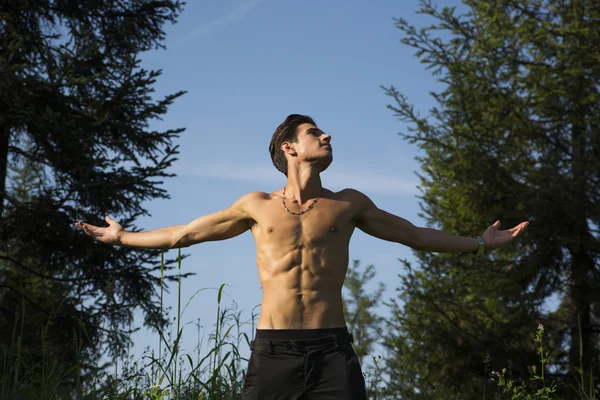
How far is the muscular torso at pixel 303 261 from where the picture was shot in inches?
140

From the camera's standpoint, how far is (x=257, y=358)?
3543 millimetres

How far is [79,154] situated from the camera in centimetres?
1098

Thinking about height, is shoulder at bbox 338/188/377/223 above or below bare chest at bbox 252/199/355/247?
above

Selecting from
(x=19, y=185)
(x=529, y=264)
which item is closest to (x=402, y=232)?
(x=529, y=264)

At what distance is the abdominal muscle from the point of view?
3.54 metres

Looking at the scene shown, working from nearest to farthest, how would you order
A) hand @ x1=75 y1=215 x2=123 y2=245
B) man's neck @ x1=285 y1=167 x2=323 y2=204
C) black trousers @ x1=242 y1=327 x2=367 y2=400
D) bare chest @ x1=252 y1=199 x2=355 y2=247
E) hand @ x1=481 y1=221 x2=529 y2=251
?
black trousers @ x1=242 y1=327 x2=367 y2=400, bare chest @ x1=252 y1=199 x2=355 y2=247, man's neck @ x1=285 y1=167 x2=323 y2=204, hand @ x1=481 y1=221 x2=529 y2=251, hand @ x1=75 y1=215 x2=123 y2=245

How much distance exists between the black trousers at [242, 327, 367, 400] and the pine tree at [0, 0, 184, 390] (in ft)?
24.5

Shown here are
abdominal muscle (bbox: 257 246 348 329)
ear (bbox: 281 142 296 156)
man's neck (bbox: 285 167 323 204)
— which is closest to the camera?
abdominal muscle (bbox: 257 246 348 329)

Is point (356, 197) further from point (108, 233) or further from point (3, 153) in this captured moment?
point (3, 153)

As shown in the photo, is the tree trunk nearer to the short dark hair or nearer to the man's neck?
the short dark hair

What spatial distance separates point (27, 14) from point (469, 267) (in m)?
9.00

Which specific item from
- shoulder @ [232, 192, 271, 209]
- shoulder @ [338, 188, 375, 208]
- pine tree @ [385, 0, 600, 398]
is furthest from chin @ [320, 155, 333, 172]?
pine tree @ [385, 0, 600, 398]

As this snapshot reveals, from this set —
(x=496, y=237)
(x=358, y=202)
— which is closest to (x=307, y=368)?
(x=358, y=202)

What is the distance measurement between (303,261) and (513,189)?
759 cm
